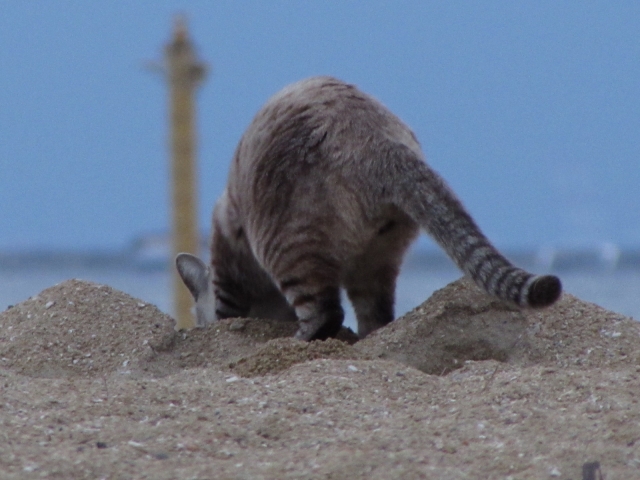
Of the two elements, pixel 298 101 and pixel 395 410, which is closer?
pixel 395 410

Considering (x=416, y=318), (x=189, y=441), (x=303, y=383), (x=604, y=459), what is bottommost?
(x=604, y=459)

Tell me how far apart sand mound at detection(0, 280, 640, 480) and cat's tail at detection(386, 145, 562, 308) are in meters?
0.27

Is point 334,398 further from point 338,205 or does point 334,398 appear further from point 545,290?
point 338,205

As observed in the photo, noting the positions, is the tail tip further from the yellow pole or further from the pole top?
the pole top

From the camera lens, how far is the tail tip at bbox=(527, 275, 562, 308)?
11.3 ft

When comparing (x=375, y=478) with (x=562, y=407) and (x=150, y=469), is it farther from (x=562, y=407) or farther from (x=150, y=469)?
(x=562, y=407)

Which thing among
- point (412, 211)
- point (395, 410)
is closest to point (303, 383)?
point (395, 410)

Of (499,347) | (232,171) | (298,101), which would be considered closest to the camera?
(499,347)

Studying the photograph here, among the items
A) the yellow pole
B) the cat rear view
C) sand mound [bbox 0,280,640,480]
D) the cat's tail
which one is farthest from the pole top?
the cat's tail

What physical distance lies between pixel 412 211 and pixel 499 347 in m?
0.65

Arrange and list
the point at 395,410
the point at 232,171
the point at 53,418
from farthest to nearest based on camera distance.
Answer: the point at 232,171 < the point at 395,410 < the point at 53,418

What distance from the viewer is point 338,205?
425 centimetres

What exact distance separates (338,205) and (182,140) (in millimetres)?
3211

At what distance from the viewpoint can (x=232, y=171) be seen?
5.10 metres
